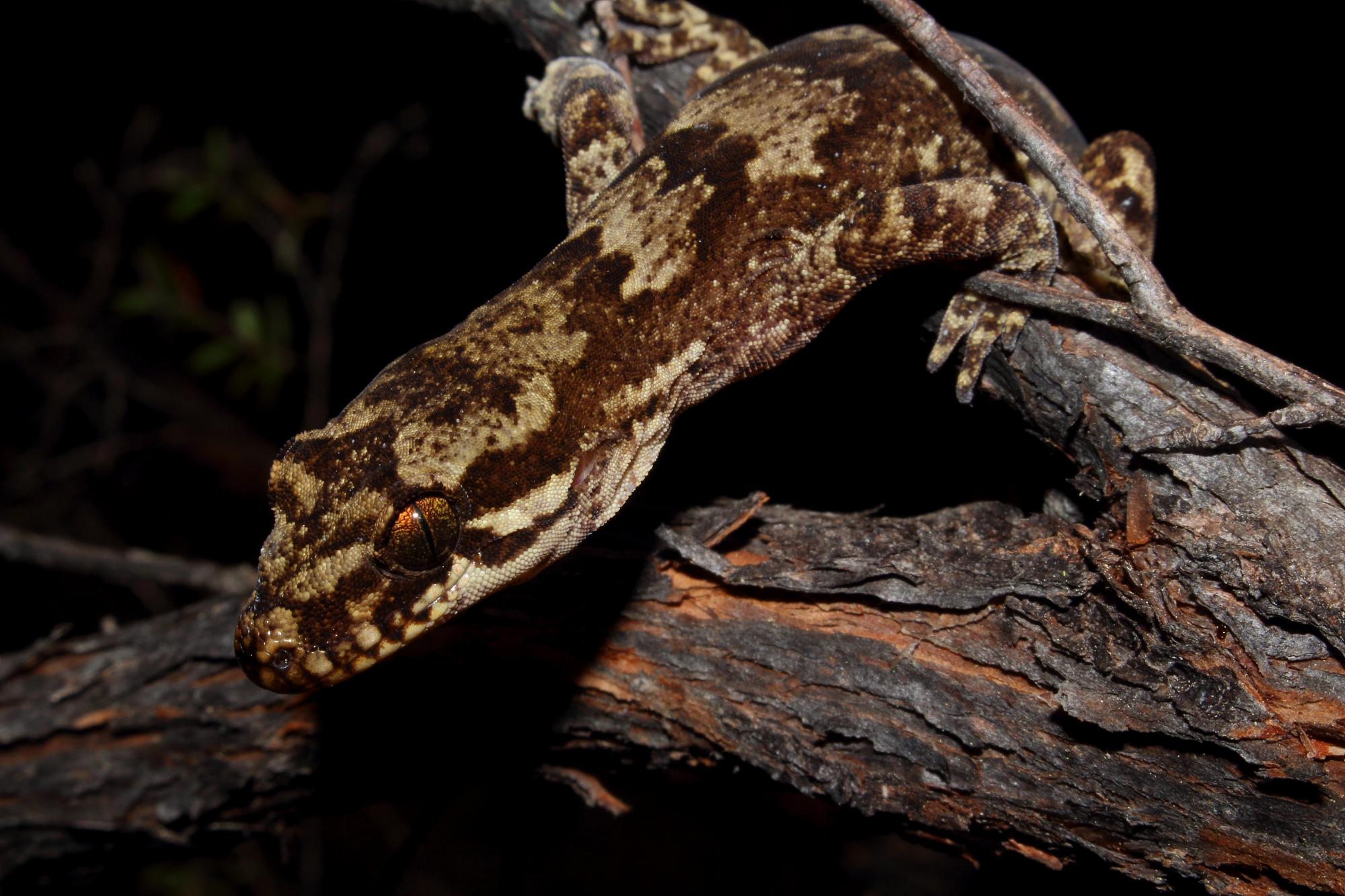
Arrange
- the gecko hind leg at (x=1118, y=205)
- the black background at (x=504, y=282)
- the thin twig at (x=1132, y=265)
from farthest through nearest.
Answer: the black background at (x=504, y=282)
the gecko hind leg at (x=1118, y=205)
the thin twig at (x=1132, y=265)

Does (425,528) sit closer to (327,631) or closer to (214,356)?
(327,631)

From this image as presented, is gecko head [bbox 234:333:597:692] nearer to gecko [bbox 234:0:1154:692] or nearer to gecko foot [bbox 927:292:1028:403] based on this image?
gecko [bbox 234:0:1154:692]

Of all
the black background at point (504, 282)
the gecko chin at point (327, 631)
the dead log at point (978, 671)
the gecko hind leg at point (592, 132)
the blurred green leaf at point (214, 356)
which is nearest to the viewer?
the dead log at point (978, 671)

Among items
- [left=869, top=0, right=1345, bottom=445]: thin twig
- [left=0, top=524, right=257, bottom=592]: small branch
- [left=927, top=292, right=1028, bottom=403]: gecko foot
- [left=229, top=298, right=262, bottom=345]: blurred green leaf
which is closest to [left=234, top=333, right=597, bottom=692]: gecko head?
[left=927, top=292, right=1028, bottom=403]: gecko foot

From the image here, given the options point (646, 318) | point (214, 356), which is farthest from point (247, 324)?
point (646, 318)

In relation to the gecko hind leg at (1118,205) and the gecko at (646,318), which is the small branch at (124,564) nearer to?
the gecko at (646,318)

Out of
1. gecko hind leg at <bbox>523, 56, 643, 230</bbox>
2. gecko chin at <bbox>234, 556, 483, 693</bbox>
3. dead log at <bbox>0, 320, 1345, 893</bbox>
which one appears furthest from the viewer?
gecko hind leg at <bbox>523, 56, 643, 230</bbox>

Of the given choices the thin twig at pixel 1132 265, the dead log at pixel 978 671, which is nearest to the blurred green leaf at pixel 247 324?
the dead log at pixel 978 671
